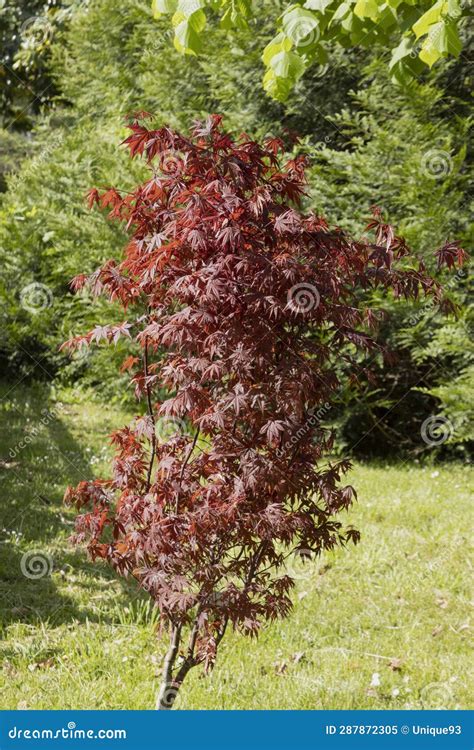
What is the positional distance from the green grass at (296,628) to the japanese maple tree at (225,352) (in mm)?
691

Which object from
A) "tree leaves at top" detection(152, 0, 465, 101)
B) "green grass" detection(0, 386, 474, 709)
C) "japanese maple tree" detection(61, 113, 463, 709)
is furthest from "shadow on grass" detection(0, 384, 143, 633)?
"tree leaves at top" detection(152, 0, 465, 101)

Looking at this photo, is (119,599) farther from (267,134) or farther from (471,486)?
(267,134)

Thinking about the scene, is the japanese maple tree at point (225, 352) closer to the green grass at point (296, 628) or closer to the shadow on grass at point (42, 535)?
the green grass at point (296, 628)

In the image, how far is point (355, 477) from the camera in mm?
7270

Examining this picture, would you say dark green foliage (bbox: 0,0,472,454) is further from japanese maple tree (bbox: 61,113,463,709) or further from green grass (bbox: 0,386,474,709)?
japanese maple tree (bbox: 61,113,463,709)

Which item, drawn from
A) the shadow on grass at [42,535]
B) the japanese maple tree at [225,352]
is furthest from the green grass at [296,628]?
the japanese maple tree at [225,352]

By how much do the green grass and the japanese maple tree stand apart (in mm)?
691

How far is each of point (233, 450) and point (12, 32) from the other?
19635 mm

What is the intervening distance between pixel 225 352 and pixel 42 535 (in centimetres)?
326

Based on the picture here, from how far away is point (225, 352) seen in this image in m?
2.92

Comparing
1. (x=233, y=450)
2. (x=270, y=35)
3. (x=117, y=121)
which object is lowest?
(x=233, y=450)

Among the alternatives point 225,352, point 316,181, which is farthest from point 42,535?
point 316,181
